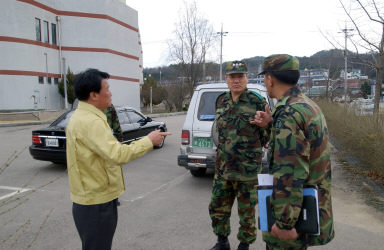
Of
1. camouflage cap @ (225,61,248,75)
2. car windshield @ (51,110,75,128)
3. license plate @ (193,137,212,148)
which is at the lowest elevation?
license plate @ (193,137,212,148)

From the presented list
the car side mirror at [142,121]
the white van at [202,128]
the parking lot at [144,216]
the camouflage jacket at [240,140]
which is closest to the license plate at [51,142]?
the parking lot at [144,216]

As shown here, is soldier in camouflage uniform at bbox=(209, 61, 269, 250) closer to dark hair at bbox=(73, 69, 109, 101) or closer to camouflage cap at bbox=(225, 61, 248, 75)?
camouflage cap at bbox=(225, 61, 248, 75)

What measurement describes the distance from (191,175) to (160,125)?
4.16 meters

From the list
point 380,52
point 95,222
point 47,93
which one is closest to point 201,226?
point 95,222

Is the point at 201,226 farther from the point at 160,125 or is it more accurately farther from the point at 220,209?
the point at 160,125

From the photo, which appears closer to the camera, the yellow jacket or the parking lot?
the yellow jacket

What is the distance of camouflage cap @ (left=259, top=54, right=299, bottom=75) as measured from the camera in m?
1.99

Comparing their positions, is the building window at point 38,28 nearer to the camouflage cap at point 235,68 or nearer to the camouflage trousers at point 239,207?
the camouflage cap at point 235,68

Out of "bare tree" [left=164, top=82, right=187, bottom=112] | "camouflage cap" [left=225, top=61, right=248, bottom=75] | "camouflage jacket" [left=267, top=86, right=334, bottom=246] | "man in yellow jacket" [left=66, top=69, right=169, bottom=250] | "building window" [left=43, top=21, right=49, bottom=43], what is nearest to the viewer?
"camouflage jacket" [left=267, top=86, right=334, bottom=246]

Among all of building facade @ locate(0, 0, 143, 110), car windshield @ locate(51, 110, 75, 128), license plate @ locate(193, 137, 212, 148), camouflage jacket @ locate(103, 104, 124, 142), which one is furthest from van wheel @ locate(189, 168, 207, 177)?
building facade @ locate(0, 0, 143, 110)

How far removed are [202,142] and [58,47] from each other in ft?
91.7

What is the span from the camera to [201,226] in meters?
4.00

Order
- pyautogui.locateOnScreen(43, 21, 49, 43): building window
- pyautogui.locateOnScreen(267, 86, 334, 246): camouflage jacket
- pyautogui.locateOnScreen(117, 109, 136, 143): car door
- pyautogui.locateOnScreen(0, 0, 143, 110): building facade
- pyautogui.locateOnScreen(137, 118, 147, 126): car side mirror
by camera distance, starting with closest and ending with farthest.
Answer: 1. pyautogui.locateOnScreen(267, 86, 334, 246): camouflage jacket
2. pyautogui.locateOnScreen(117, 109, 136, 143): car door
3. pyautogui.locateOnScreen(137, 118, 147, 126): car side mirror
4. pyautogui.locateOnScreen(0, 0, 143, 110): building facade
5. pyautogui.locateOnScreen(43, 21, 49, 43): building window

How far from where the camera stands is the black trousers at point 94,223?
2.11 metres
